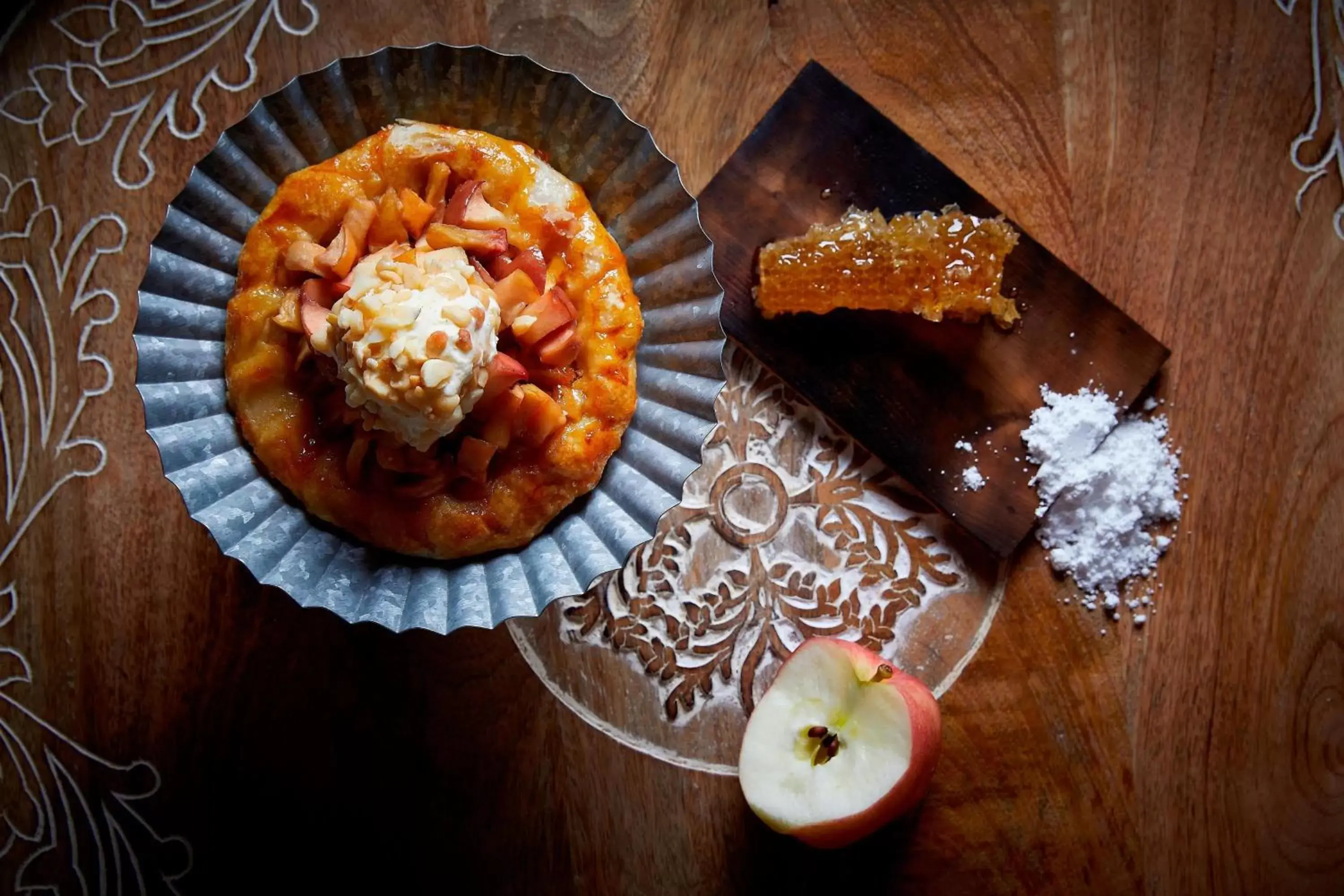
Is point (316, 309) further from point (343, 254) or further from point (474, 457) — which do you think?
point (474, 457)

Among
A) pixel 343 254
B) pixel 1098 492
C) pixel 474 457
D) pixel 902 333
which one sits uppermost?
pixel 902 333

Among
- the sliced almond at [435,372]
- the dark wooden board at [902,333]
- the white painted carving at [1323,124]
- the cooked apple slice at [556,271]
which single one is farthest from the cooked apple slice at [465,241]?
the white painted carving at [1323,124]

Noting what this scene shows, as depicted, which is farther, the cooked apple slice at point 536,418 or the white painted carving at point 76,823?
the white painted carving at point 76,823

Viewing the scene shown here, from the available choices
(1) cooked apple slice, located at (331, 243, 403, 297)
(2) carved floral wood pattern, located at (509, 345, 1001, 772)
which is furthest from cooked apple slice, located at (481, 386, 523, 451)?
(2) carved floral wood pattern, located at (509, 345, 1001, 772)

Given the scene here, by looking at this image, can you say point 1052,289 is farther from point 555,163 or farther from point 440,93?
Answer: point 440,93

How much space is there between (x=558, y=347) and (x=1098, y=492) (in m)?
1.53

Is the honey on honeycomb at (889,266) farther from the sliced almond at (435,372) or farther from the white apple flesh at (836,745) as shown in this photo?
the sliced almond at (435,372)

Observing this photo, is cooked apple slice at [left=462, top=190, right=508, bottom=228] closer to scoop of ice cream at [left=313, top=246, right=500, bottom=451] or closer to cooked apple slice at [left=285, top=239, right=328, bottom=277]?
scoop of ice cream at [left=313, top=246, right=500, bottom=451]

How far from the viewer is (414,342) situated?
191cm

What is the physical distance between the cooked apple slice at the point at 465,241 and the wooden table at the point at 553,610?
2.53 ft

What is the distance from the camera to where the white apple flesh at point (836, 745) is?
7.81 feet

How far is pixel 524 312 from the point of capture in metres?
2.13

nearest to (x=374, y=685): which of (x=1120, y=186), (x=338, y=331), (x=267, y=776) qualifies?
(x=267, y=776)

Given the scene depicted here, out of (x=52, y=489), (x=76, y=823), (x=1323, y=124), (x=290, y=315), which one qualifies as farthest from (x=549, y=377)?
(x=1323, y=124)
